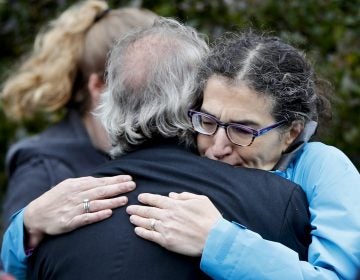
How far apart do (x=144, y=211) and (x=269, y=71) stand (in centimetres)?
53

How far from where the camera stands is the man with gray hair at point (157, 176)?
88.0 inches

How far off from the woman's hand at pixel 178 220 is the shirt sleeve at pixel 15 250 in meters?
0.51

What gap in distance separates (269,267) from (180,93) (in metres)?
0.60

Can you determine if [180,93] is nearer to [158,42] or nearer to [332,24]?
[158,42]

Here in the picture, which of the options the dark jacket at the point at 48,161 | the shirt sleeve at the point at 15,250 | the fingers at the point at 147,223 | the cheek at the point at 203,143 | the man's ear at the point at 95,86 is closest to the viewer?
the fingers at the point at 147,223

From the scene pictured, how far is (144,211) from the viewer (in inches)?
90.7

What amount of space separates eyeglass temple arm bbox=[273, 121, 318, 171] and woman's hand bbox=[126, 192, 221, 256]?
36 centimetres

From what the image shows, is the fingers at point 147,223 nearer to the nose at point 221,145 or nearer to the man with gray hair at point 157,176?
the man with gray hair at point 157,176

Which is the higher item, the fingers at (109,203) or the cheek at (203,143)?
the cheek at (203,143)

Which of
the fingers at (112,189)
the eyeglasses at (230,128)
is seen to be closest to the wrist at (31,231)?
the fingers at (112,189)

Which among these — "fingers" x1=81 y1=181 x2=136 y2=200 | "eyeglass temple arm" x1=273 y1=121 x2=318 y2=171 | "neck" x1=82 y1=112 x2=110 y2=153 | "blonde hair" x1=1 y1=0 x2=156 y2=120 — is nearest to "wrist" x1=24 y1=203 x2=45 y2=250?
"fingers" x1=81 y1=181 x2=136 y2=200

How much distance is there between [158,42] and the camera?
2564 millimetres

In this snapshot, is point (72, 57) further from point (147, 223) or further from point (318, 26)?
point (147, 223)

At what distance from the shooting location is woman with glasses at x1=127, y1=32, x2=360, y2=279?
2184mm
